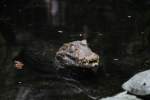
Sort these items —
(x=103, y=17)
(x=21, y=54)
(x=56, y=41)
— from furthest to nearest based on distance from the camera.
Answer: (x=103, y=17)
(x=56, y=41)
(x=21, y=54)

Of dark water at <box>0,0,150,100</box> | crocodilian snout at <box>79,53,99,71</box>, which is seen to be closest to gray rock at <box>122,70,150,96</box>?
dark water at <box>0,0,150,100</box>

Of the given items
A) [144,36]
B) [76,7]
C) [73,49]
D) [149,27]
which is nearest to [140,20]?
[149,27]

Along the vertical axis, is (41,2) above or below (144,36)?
above

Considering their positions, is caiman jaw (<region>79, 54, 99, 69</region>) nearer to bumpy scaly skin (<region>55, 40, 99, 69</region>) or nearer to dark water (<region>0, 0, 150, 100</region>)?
bumpy scaly skin (<region>55, 40, 99, 69</region>)

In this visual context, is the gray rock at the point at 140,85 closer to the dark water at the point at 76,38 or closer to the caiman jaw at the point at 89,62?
the dark water at the point at 76,38

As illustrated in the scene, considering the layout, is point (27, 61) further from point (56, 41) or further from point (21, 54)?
point (56, 41)

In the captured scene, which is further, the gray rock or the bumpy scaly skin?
the bumpy scaly skin

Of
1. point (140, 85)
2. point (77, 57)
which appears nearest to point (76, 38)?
point (77, 57)

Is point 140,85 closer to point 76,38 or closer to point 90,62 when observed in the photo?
point 90,62

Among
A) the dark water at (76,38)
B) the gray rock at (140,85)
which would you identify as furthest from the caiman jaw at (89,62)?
the gray rock at (140,85)
